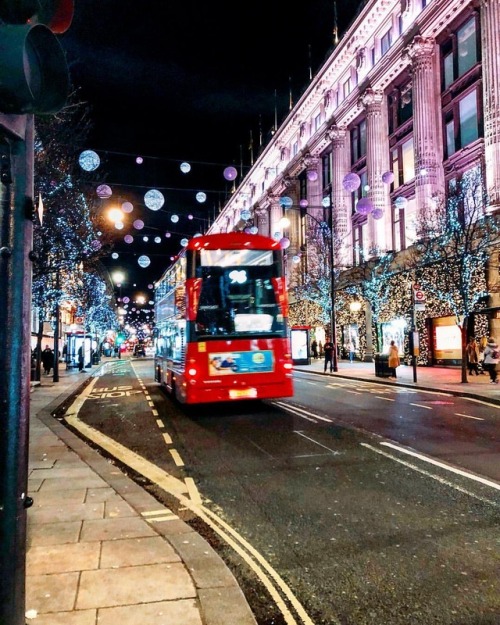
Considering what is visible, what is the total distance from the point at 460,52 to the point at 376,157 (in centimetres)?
926

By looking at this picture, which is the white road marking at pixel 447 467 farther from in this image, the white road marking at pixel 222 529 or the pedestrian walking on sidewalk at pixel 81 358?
the pedestrian walking on sidewalk at pixel 81 358

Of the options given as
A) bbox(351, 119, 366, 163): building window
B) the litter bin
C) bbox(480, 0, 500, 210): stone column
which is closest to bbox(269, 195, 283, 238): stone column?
bbox(351, 119, 366, 163): building window

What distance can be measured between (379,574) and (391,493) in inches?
90.3

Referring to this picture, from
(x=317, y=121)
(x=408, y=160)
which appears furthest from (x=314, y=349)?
(x=317, y=121)

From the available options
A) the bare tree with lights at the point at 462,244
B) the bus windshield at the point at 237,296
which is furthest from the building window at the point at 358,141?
the bus windshield at the point at 237,296

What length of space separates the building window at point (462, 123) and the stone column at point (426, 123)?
55cm

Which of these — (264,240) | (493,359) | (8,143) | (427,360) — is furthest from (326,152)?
(8,143)

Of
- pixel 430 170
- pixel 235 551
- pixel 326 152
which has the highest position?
pixel 326 152

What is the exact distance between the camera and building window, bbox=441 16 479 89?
28.5 metres

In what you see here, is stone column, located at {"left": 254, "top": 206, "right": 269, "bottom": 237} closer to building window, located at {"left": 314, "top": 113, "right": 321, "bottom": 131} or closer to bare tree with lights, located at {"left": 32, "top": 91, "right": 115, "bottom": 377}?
building window, located at {"left": 314, "top": 113, "right": 321, "bottom": 131}

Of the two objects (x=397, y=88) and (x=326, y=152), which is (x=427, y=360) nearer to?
(x=397, y=88)

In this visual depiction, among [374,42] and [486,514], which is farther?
[374,42]

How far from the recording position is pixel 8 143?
2.67m

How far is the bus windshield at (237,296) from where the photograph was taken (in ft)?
41.9
